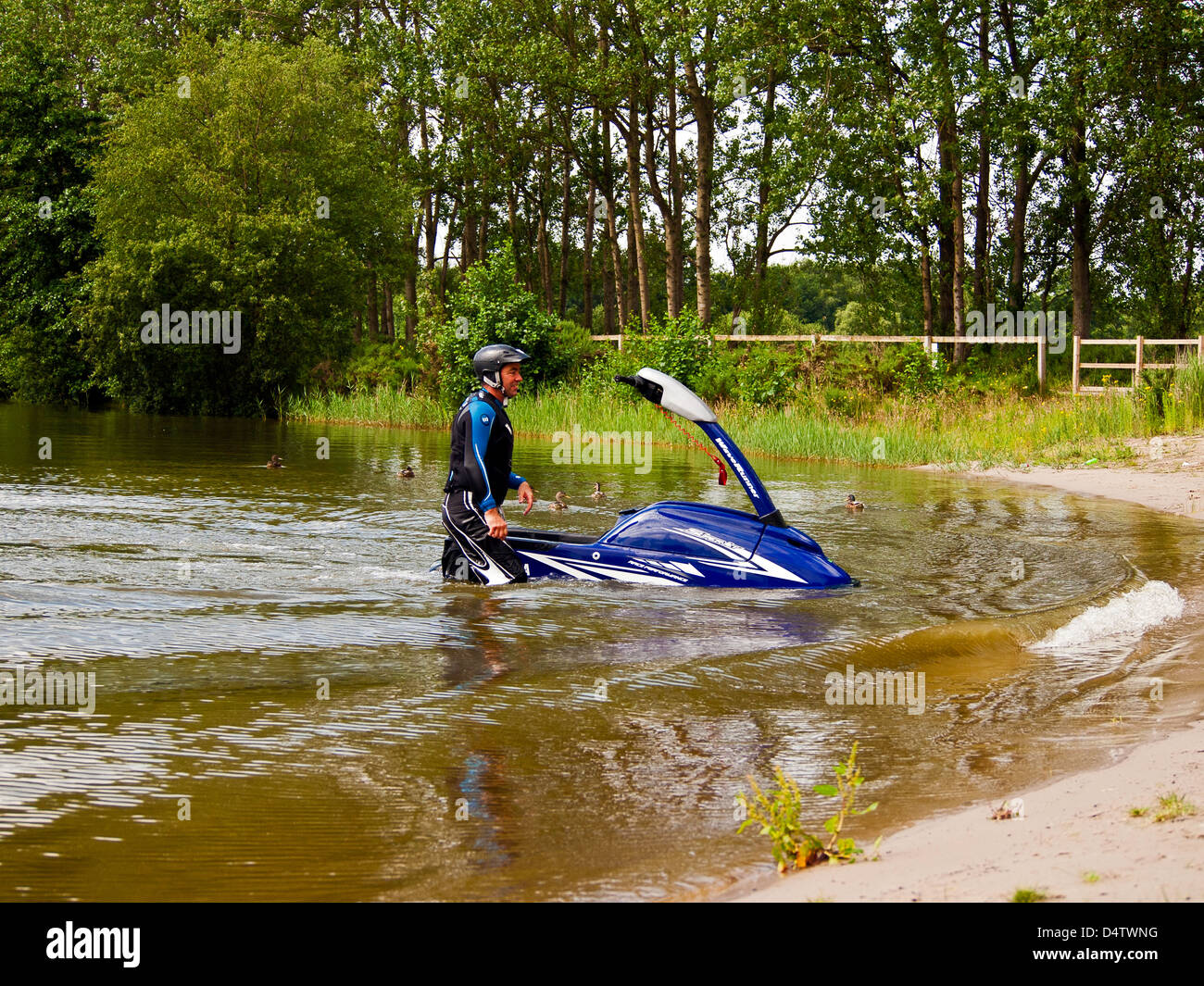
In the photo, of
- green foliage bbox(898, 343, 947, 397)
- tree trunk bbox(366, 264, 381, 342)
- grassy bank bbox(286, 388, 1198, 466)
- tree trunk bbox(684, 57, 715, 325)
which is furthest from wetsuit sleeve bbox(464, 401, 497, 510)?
tree trunk bbox(366, 264, 381, 342)

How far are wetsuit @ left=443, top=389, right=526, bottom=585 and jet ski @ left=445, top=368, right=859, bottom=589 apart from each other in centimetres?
22

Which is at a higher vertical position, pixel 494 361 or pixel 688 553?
pixel 494 361

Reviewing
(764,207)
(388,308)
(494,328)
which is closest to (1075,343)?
(764,207)

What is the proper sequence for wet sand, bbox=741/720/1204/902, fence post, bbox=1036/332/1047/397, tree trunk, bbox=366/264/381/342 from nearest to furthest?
wet sand, bbox=741/720/1204/902 < fence post, bbox=1036/332/1047/397 < tree trunk, bbox=366/264/381/342

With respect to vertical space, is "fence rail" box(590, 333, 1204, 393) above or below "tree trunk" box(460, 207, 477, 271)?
below

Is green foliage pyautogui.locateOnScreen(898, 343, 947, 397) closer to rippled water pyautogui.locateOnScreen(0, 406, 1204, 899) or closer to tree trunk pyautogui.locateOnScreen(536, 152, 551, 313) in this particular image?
rippled water pyautogui.locateOnScreen(0, 406, 1204, 899)

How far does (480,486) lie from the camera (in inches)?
381

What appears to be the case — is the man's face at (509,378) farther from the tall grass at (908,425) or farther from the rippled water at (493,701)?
the tall grass at (908,425)

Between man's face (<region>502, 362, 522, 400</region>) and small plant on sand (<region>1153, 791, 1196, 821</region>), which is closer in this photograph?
small plant on sand (<region>1153, 791, 1196, 821</region>)

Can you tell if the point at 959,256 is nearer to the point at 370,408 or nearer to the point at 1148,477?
the point at 370,408

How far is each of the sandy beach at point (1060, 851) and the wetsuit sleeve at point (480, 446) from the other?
5380 millimetres

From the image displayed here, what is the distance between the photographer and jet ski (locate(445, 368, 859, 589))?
960 cm

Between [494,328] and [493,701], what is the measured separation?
28.7m

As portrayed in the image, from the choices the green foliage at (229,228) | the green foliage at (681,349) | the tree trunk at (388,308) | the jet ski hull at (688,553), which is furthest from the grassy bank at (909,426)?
the tree trunk at (388,308)
